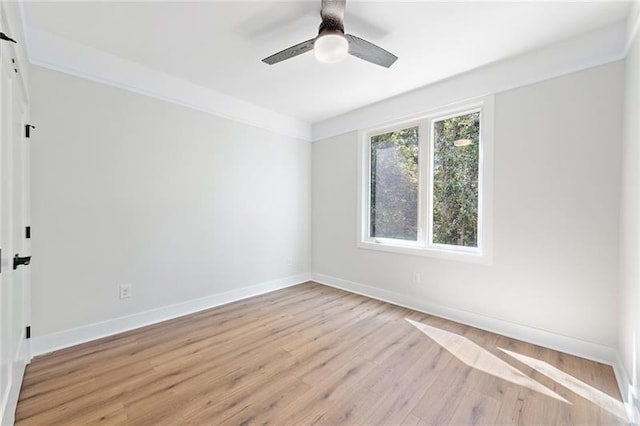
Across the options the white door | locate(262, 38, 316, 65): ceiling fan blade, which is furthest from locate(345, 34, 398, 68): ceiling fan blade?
the white door

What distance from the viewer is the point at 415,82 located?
3.05 m

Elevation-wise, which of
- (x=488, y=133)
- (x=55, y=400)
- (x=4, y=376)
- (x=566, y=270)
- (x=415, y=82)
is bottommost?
(x=55, y=400)

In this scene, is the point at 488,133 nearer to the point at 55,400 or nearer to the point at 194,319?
the point at 194,319

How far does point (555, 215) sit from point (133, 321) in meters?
4.06

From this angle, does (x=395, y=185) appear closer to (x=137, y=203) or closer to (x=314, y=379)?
(x=314, y=379)

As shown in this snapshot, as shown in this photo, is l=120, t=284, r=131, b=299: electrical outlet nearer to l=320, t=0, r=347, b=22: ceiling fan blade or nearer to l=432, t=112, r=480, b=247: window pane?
l=320, t=0, r=347, b=22: ceiling fan blade

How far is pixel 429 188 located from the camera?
10.9ft

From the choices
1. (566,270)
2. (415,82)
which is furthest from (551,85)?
(566,270)

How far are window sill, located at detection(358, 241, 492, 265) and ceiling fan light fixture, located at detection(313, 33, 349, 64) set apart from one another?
7.50 ft

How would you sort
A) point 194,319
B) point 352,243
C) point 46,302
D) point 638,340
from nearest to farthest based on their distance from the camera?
point 638,340, point 46,302, point 194,319, point 352,243

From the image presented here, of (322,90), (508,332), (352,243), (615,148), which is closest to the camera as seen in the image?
(615,148)

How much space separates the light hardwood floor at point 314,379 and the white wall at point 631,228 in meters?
0.32

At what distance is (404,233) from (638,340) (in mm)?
2161

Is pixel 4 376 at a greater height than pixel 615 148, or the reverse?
pixel 615 148
